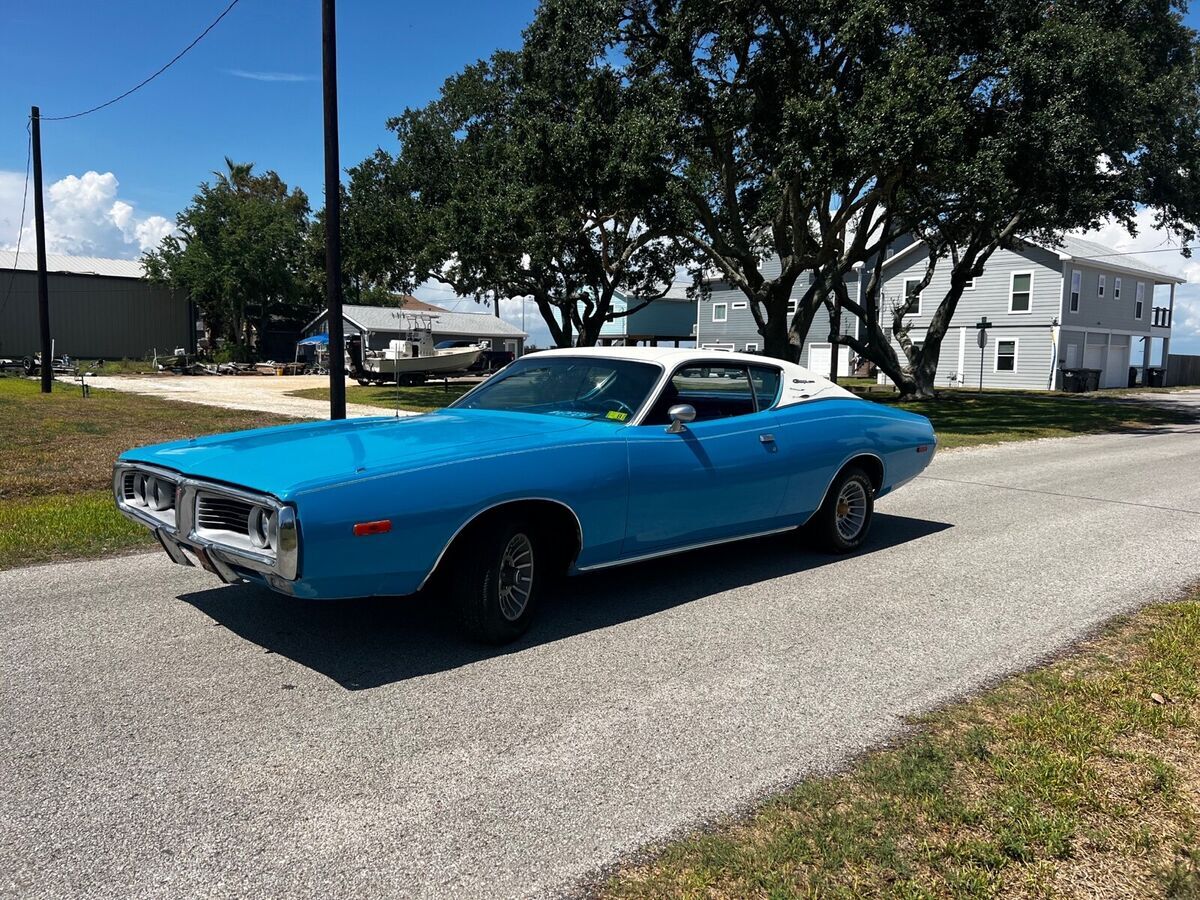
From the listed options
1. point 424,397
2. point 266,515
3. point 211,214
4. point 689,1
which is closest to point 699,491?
point 266,515

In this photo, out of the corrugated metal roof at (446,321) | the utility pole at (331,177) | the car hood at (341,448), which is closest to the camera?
the car hood at (341,448)

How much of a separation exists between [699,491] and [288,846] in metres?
3.02

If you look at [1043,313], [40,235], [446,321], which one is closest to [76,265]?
[446,321]

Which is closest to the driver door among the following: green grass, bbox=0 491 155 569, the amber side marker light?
the amber side marker light

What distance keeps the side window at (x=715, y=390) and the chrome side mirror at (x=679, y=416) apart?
0.45m

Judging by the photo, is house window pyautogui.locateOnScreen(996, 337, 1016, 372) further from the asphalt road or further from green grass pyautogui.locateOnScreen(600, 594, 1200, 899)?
green grass pyautogui.locateOnScreen(600, 594, 1200, 899)

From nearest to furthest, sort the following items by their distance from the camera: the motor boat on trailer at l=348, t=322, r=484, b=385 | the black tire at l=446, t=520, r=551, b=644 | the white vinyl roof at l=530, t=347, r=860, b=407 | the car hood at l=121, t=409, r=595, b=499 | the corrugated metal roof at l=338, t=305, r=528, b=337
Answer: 1. the car hood at l=121, t=409, r=595, b=499
2. the black tire at l=446, t=520, r=551, b=644
3. the white vinyl roof at l=530, t=347, r=860, b=407
4. the motor boat on trailer at l=348, t=322, r=484, b=385
5. the corrugated metal roof at l=338, t=305, r=528, b=337

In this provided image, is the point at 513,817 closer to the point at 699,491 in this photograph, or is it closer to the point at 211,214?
the point at 699,491

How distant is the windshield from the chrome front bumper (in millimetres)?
1922

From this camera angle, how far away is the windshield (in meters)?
5.20

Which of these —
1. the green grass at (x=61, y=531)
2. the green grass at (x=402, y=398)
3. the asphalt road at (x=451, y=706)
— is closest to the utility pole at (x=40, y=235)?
the green grass at (x=402, y=398)

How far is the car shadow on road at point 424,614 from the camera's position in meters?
4.18

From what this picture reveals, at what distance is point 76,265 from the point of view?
5872 centimetres

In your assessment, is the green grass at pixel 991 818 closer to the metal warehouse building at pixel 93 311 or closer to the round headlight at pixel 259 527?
the round headlight at pixel 259 527
